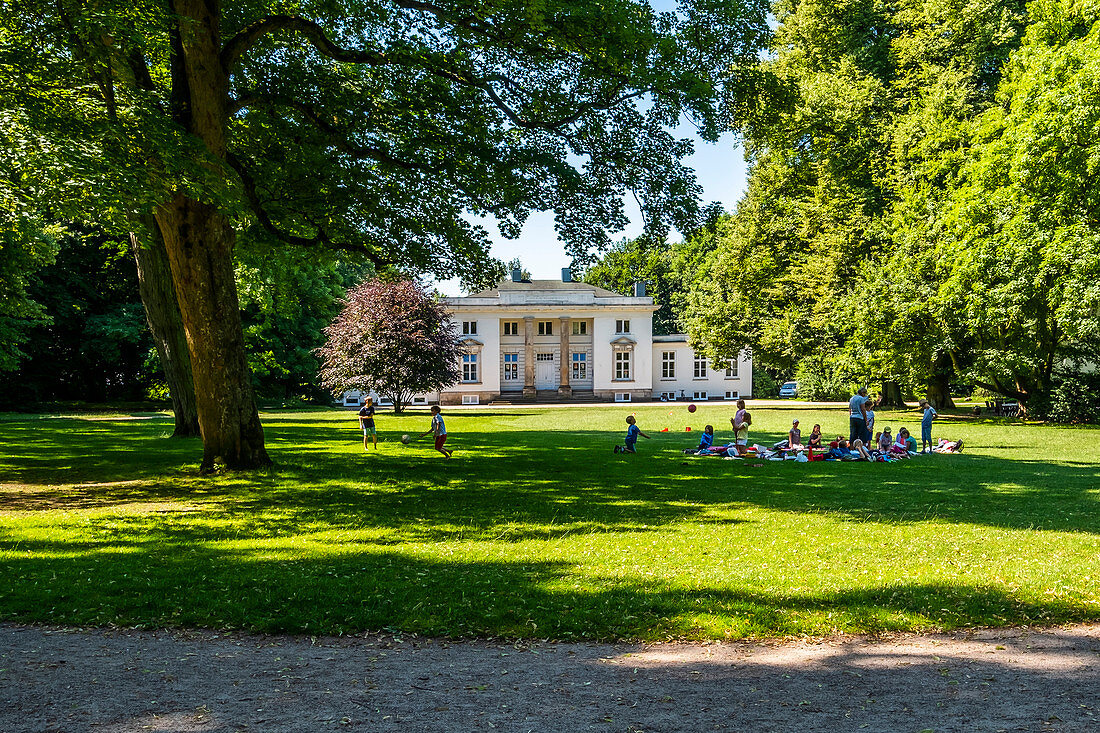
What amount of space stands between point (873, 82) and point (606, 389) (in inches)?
1288

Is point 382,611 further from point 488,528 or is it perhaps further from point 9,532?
point 9,532

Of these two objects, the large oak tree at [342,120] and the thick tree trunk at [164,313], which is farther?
the thick tree trunk at [164,313]

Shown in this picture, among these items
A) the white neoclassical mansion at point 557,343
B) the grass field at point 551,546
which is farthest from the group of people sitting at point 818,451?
the white neoclassical mansion at point 557,343

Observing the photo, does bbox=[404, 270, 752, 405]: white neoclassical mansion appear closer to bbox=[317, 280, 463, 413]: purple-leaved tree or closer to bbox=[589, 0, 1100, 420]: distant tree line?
bbox=[589, 0, 1100, 420]: distant tree line

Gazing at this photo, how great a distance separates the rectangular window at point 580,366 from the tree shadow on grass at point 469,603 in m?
54.9

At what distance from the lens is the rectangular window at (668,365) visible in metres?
64.4

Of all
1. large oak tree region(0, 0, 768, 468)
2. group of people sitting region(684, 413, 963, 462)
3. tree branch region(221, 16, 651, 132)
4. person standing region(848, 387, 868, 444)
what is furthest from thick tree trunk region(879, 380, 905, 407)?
tree branch region(221, 16, 651, 132)

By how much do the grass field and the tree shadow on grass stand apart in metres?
0.02

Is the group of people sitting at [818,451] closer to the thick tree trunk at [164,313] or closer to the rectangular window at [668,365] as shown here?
the thick tree trunk at [164,313]

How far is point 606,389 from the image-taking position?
61344mm

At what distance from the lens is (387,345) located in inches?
1345

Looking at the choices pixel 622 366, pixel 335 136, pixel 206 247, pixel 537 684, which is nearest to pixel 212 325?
pixel 206 247

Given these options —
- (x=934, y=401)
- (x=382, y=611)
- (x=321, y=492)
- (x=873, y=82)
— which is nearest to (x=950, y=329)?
(x=934, y=401)

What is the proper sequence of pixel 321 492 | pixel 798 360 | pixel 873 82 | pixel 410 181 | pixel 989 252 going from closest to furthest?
pixel 321 492
pixel 410 181
pixel 989 252
pixel 873 82
pixel 798 360
